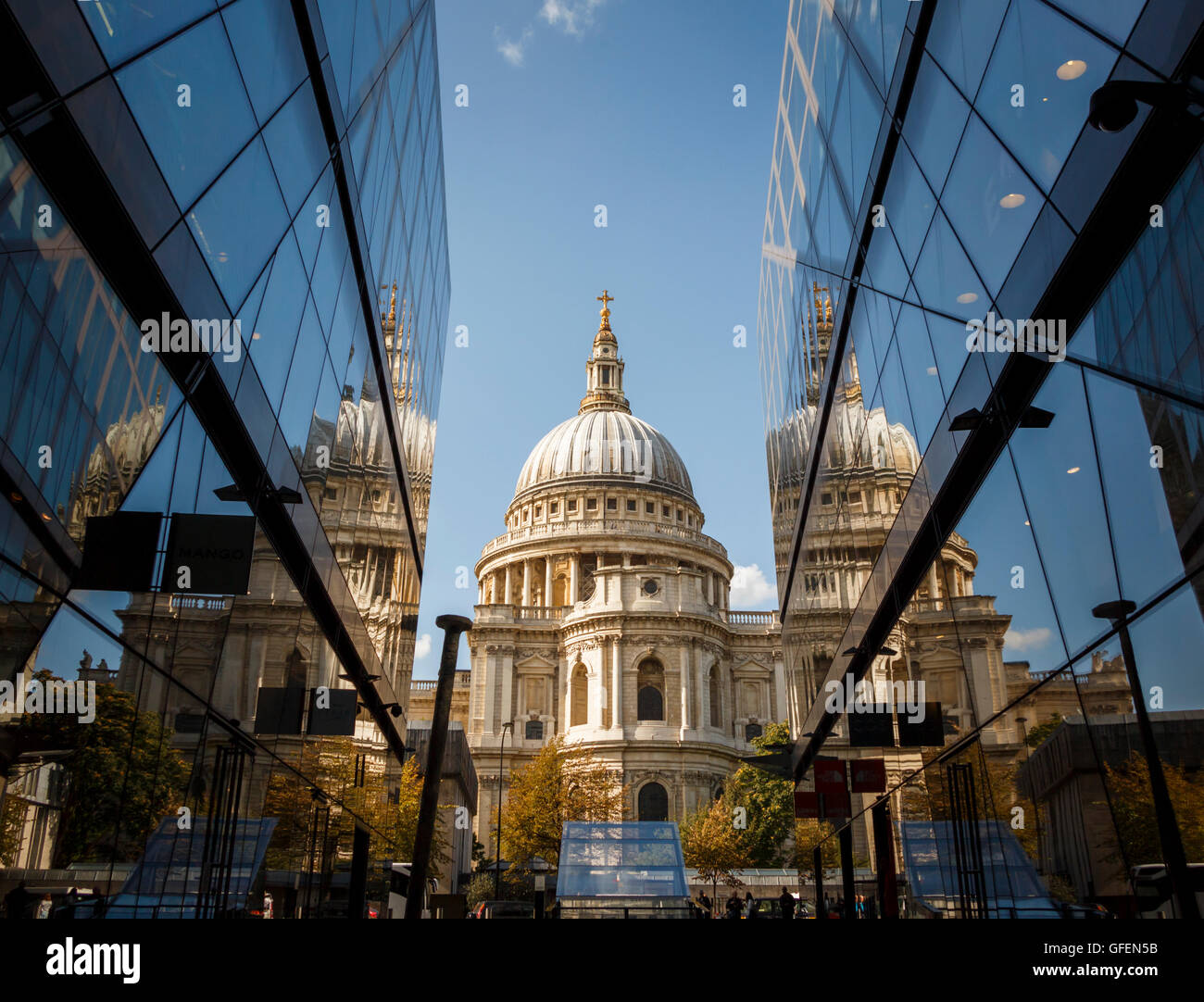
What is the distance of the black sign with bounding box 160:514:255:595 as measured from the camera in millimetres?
10312

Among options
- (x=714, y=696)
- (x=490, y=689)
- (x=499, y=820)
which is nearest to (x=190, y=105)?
(x=499, y=820)

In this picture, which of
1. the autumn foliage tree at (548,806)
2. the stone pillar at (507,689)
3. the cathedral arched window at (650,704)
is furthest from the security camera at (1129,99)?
the stone pillar at (507,689)

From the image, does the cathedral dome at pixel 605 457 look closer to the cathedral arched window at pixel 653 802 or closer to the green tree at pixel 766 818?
the cathedral arched window at pixel 653 802

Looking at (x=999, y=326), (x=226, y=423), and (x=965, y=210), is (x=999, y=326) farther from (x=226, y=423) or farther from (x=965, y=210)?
(x=226, y=423)

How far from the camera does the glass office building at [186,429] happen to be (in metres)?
7.27

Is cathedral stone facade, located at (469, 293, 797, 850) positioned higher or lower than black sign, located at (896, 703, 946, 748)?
higher

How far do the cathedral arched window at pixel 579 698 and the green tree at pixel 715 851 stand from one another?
2036cm

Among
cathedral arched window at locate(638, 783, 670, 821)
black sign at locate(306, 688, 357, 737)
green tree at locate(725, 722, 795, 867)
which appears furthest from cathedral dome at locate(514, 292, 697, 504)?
black sign at locate(306, 688, 357, 737)

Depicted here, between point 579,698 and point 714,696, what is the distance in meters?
11.0

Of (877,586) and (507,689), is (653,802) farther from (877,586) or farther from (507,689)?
(877,586)

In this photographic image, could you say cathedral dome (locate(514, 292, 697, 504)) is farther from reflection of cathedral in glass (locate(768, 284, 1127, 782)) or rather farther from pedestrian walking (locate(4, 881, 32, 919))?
pedestrian walking (locate(4, 881, 32, 919))

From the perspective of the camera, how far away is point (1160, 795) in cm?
731

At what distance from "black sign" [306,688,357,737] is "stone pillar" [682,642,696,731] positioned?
60.4 metres
